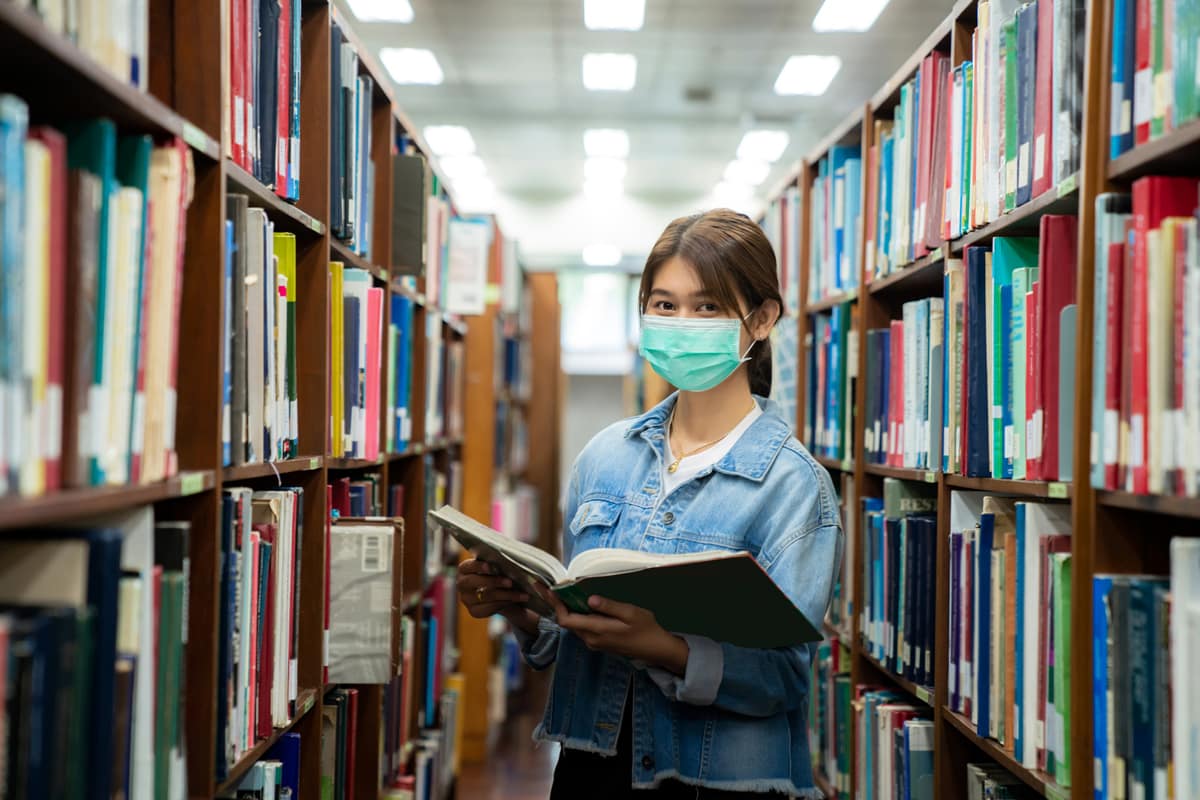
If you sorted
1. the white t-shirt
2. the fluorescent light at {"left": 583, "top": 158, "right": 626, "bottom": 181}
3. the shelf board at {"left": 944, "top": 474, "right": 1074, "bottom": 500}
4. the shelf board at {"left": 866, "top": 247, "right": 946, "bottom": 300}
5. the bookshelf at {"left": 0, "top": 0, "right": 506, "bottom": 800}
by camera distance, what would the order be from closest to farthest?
the bookshelf at {"left": 0, "top": 0, "right": 506, "bottom": 800}, the shelf board at {"left": 944, "top": 474, "right": 1074, "bottom": 500}, the white t-shirt, the shelf board at {"left": 866, "top": 247, "right": 946, "bottom": 300}, the fluorescent light at {"left": 583, "top": 158, "right": 626, "bottom": 181}

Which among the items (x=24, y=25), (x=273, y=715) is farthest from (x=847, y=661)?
(x=24, y=25)

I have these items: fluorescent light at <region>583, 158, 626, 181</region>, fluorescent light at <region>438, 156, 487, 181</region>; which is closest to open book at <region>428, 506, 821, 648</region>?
fluorescent light at <region>438, 156, 487, 181</region>

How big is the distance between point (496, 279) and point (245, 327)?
3.69m

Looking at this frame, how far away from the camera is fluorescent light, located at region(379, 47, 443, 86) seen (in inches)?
224

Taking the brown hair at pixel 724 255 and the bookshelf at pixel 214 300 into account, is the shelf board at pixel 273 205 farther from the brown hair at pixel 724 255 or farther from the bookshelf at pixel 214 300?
the brown hair at pixel 724 255

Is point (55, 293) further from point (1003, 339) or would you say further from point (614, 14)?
point (614, 14)

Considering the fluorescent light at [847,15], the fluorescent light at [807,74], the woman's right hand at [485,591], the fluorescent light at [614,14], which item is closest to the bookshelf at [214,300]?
the woman's right hand at [485,591]

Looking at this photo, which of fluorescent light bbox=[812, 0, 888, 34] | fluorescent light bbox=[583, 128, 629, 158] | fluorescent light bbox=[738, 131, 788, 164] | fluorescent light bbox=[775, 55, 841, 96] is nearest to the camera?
fluorescent light bbox=[812, 0, 888, 34]

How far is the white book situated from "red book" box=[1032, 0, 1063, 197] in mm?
1181

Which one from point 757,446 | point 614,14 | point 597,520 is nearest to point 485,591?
point 597,520

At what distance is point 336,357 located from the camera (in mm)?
2068

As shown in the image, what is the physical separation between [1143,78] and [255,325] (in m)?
1.25

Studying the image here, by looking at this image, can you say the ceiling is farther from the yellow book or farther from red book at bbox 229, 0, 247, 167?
red book at bbox 229, 0, 247, 167

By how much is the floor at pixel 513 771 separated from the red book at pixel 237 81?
2.79m
